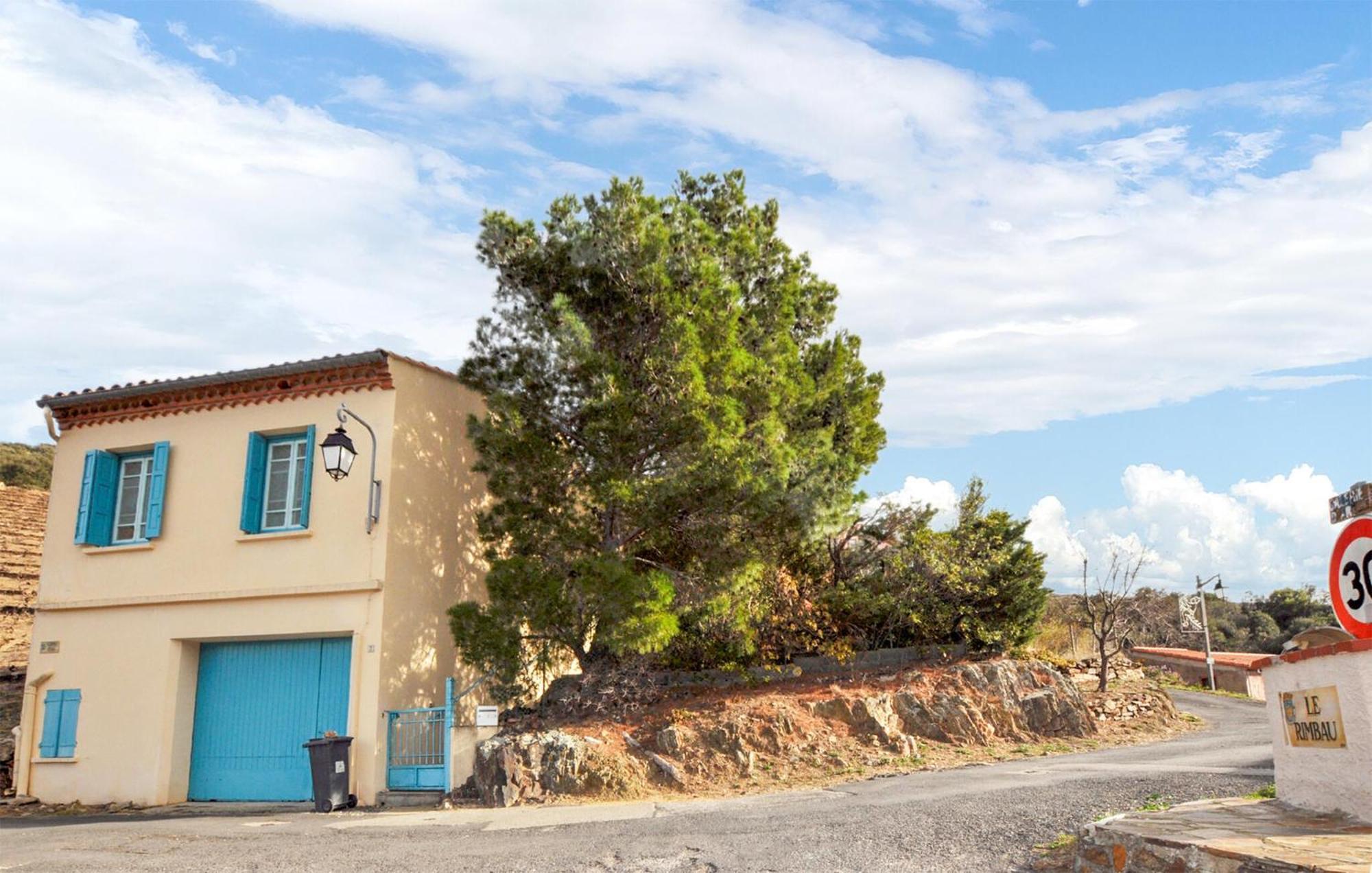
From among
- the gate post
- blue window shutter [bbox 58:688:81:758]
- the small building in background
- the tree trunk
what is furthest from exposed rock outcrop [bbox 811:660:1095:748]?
blue window shutter [bbox 58:688:81:758]

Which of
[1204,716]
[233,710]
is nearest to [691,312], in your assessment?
[233,710]

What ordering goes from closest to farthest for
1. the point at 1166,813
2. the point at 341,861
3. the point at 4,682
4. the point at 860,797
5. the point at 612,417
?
the point at 1166,813
the point at 341,861
the point at 860,797
the point at 612,417
the point at 4,682

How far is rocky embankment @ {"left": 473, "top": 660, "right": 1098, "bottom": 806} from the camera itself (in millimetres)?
12156

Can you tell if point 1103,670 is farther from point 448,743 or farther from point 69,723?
point 69,723

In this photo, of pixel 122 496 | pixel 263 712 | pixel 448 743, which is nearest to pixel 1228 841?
pixel 448 743

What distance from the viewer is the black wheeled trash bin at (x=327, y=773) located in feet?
42.5

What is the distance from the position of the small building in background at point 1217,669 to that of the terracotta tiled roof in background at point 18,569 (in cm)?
2294

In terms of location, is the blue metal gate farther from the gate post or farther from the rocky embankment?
the rocky embankment

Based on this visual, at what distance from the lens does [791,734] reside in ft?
43.2

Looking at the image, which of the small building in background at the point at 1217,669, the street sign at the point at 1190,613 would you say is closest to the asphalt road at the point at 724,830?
the small building in background at the point at 1217,669

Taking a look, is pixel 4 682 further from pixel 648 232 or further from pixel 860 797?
pixel 860 797

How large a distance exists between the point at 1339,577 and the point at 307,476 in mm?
12780

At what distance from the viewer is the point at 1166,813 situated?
7230 millimetres

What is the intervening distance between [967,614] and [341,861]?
31.1 ft
